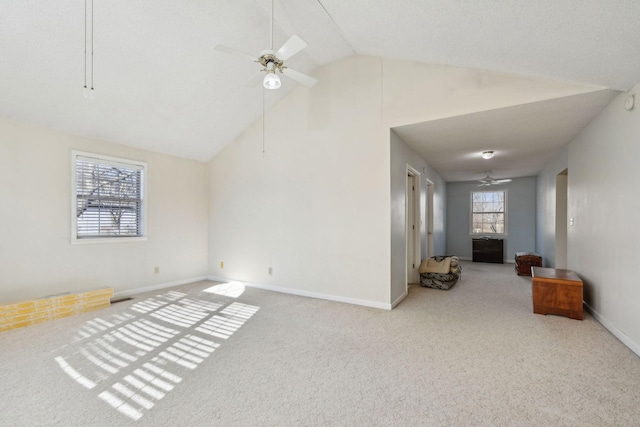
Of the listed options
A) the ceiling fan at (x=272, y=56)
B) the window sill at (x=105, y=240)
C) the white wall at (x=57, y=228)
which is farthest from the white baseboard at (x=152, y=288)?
the ceiling fan at (x=272, y=56)

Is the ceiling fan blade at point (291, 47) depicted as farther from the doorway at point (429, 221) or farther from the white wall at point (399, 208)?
the doorway at point (429, 221)

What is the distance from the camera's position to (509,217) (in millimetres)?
8203

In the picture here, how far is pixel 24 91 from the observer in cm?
322

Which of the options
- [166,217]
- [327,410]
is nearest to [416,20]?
[327,410]

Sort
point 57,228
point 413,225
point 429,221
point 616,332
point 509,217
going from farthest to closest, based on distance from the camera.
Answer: point 509,217 → point 429,221 → point 413,225 → point 57,228 → point 616,332

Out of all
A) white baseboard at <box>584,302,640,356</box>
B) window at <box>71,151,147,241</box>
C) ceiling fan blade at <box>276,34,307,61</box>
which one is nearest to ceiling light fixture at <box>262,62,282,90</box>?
ceiling fan blade at <box>276,34,307,61</box>

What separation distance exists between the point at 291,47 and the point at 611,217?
11.8ft

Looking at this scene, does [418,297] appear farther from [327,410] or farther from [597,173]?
[327,410]

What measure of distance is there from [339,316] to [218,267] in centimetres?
308

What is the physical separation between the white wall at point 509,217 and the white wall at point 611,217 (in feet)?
14.8

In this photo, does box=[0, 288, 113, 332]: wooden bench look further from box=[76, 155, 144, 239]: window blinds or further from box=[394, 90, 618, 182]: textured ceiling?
box=[394, 90, 618, 182]: textured ceiling

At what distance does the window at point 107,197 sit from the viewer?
4.12 metres

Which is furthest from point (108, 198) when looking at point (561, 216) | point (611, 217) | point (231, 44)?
point (561, 216)

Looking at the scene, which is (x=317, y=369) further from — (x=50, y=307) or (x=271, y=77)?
(x=50, y=307)
